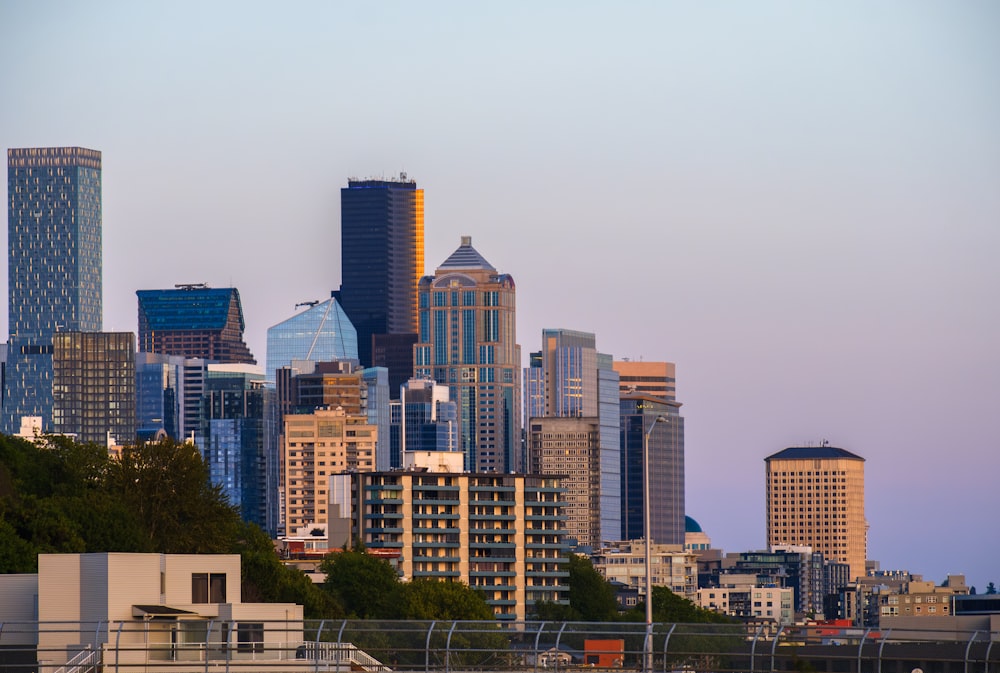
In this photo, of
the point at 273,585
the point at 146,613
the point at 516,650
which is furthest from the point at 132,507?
the point at 516,650

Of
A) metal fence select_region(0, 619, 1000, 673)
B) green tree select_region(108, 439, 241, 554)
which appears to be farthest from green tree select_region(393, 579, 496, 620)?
metal fence select_region(0, 619, 1000, 673)

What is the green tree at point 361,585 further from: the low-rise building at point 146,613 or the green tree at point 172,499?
the low-rise building at point 146,613

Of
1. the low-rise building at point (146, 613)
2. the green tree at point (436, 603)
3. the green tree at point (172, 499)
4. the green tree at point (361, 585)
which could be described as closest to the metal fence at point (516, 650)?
the low-rise building at point (146, 613)

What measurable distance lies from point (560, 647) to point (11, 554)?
4752cm

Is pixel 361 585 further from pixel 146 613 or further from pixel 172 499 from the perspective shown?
pixel 146 613

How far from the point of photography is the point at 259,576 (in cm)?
13638

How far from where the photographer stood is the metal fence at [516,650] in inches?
2261

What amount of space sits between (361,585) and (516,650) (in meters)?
113

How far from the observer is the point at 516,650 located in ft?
203

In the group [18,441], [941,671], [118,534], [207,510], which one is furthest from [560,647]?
[18,441]

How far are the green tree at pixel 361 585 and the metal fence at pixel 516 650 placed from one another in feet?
330

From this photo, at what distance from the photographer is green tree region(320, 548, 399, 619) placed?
17050 cm

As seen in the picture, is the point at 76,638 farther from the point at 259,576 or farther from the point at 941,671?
the point at 259,576

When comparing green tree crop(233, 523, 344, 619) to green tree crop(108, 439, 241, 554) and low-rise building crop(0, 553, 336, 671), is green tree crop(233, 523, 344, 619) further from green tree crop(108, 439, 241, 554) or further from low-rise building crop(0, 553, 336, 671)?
low-rise building crop(0, 553, 336, 671)
